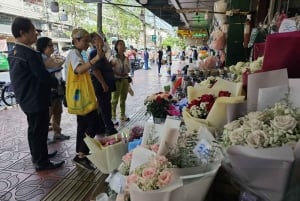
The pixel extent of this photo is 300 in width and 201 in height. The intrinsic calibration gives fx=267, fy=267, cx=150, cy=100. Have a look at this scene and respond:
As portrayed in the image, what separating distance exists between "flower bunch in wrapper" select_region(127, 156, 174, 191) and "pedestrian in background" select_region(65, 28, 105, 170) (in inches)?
79.1

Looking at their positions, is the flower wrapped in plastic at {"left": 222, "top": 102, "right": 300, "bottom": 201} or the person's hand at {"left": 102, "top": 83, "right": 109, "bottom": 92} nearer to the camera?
the flower wrapped in plastic at {"left": 222, "top": 102, "right": 300, "bottom": 201}

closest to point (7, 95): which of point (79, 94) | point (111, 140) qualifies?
point (79, 94)

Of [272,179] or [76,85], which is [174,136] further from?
[76,85]

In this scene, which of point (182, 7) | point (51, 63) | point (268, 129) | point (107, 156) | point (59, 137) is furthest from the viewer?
point (182, 7)

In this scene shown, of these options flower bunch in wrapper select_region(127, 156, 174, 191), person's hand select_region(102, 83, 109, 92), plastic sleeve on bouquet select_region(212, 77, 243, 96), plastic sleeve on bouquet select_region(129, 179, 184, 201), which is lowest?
person's hand select_region(102, 83, 109, 92)

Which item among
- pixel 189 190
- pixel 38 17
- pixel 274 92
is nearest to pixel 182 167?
pixel 189 190

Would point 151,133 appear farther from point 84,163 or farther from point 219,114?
point 84,163

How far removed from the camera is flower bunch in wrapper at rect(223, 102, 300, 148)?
0.75 meters

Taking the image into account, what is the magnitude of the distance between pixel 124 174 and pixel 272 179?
55cm

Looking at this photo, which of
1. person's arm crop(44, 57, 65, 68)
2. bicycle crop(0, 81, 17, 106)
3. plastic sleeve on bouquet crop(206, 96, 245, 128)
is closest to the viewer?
plastic sleeve on bouquet crop(206, 96, 245, 128)

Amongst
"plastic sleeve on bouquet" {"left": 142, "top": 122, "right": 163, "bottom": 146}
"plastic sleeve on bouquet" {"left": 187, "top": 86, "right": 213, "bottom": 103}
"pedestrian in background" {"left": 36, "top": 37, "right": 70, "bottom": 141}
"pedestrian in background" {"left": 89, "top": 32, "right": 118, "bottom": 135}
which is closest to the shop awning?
"pedestrian in background" {"left": 89, "top": 32, "right": 118, "bottom": 135}

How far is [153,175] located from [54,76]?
121 inches

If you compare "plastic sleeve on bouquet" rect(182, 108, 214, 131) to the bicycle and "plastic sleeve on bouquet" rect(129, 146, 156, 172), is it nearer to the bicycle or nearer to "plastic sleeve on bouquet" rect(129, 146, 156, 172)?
"plastic sleeve on bouquet" rect(129, 146, 156, 172)

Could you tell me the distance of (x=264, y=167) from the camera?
0.67m
